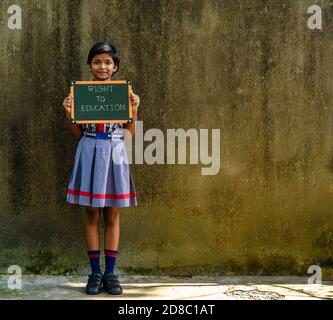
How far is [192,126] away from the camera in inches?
170

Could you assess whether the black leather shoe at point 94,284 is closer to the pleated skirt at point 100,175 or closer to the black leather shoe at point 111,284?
the black leather shoe at point 111,284

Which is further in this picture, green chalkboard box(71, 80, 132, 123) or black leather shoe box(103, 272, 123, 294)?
black leather shoe box(103, 272, 123, 294)

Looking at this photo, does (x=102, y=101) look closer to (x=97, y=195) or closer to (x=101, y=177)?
(x=101, y=177)

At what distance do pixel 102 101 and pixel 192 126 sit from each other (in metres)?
0.90

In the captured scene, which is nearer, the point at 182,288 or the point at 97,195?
the point at 97,195

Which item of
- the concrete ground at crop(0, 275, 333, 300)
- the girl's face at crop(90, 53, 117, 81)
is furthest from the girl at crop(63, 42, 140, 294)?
the concrete ground at crop(0, 275, 333, 300)

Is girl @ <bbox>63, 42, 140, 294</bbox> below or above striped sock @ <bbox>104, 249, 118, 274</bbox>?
above

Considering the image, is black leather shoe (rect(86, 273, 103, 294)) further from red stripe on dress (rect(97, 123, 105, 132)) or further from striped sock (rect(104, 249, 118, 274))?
red stripe on dress (rect(97, 123, 105, 132))

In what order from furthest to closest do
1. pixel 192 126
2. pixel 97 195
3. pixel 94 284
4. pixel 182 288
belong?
pixel 192 126, pixel 182 288, pixel 94 284, pixel 97 195

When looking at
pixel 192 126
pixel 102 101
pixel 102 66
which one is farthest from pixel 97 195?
pixel 192 126

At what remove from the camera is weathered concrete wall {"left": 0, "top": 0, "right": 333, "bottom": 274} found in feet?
14.1

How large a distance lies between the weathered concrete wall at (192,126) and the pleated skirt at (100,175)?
20.8 inches

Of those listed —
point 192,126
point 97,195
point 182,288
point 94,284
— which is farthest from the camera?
point 192,126

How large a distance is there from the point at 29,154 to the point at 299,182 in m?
2.28
